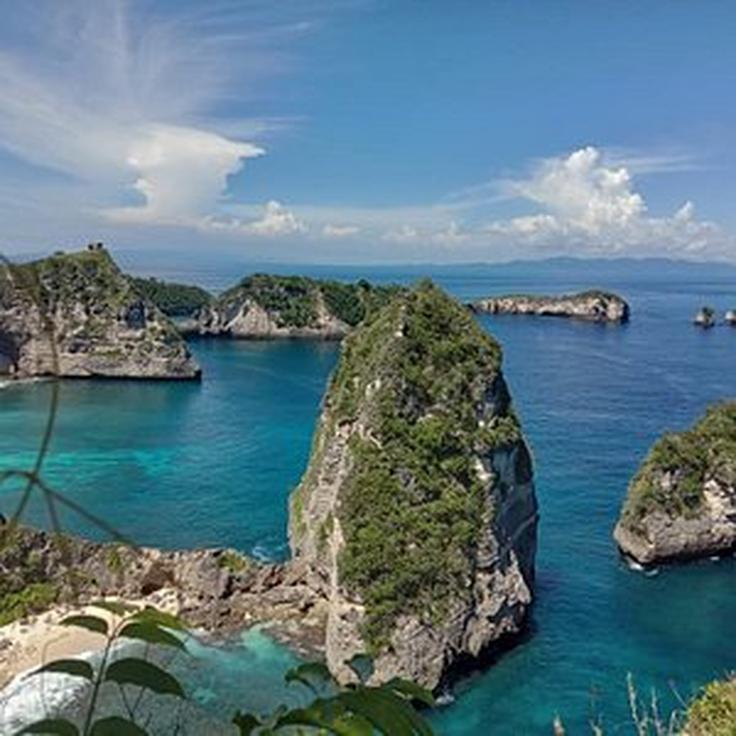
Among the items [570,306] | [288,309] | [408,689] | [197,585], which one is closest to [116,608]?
[408,689]

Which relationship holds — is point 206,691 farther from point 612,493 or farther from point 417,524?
point 612,493

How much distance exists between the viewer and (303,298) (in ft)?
402

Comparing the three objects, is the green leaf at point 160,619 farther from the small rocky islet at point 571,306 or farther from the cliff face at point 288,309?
the small rocky islet at point 571,306

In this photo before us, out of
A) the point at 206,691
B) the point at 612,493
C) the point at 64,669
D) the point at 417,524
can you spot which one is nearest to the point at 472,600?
the point at 417,524

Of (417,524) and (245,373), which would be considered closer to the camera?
(417,524)

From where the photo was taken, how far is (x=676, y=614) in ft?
116

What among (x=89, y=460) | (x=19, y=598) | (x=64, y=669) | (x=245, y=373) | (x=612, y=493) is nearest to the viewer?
(x=64, y=669)

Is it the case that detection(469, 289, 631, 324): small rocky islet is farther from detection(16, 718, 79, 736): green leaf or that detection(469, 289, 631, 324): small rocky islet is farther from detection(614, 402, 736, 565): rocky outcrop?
detection(16, 718, 79, 736): green leaf

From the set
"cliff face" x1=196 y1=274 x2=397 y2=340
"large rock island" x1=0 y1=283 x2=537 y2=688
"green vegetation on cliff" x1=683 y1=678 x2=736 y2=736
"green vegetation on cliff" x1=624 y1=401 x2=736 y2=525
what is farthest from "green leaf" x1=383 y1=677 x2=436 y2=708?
"cliff face" x1=196 y1=274 x2=397 y2=340

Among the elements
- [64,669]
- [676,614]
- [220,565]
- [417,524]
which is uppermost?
[64,669]

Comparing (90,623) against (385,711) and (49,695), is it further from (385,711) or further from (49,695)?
(49,695)

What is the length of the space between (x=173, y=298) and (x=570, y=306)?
6724cm

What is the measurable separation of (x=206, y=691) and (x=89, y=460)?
103 feet

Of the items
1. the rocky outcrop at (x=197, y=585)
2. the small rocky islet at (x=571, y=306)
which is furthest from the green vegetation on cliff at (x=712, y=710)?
the small rocky islet at (x=571, y=306)
